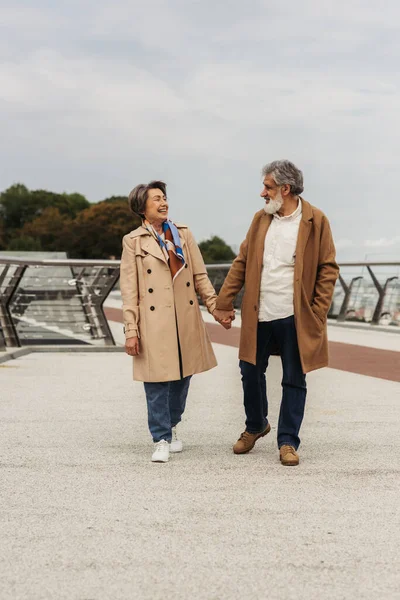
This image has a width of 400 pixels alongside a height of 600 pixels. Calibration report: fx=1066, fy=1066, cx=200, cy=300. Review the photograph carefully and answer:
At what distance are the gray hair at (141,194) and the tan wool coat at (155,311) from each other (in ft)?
0.42

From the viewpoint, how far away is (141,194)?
6.25 meters

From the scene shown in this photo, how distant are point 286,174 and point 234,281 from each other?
0.70m

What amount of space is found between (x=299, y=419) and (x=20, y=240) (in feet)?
343

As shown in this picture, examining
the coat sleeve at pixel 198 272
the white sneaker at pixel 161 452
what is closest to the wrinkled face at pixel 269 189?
the coat sleeve at pixel 198 272

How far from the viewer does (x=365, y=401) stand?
908cm

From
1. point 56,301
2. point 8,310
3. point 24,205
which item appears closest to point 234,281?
point 8,310

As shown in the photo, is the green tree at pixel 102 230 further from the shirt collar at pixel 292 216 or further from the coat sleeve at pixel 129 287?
the shirt collar at pixel 292 216

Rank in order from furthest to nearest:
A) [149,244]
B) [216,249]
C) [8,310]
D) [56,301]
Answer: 1. [216,249]
2. [56,301]
3. [8,310]
4. [149,244]

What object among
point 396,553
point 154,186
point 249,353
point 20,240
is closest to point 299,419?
point 249,353

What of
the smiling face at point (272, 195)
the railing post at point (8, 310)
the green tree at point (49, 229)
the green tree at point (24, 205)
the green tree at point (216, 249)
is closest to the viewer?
the smiling face at point (272, 195)

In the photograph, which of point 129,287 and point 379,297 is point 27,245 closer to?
point 379,297

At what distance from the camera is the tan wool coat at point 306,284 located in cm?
597

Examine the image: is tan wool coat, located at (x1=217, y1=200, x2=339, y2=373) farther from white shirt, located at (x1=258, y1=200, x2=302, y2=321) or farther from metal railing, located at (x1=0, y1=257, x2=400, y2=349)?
metal railing, located at (x1=0, y1=257, x2=400, y2=349)

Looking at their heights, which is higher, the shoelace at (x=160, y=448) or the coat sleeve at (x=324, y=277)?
the coat sleeve at (x=324, y=277)
